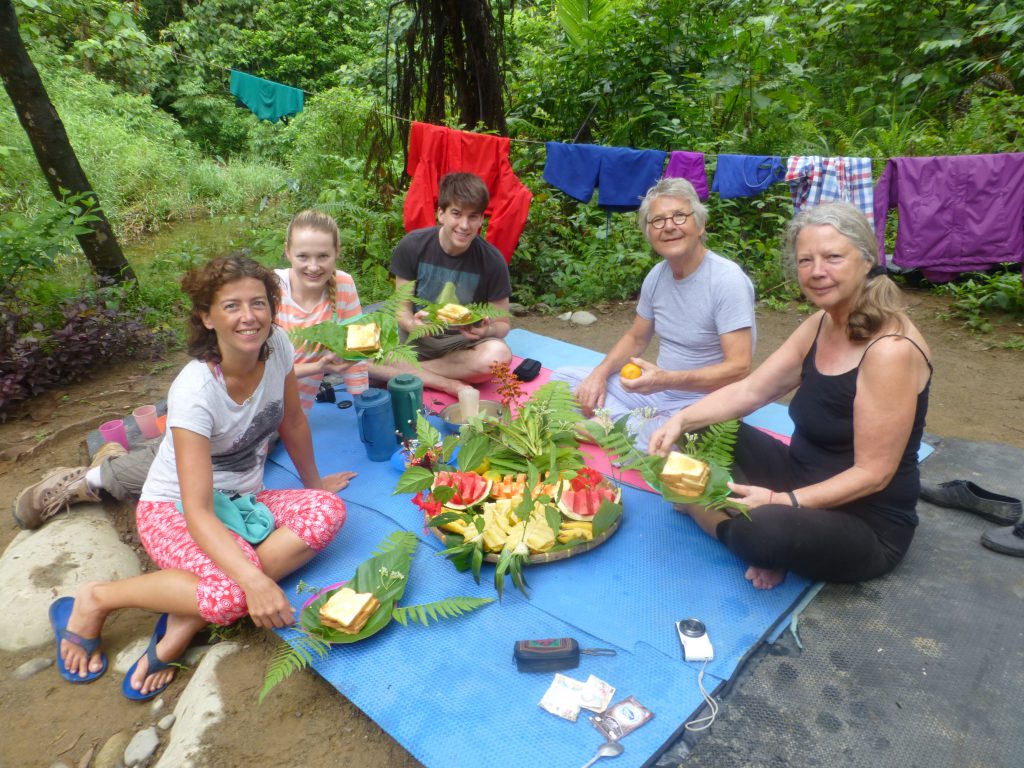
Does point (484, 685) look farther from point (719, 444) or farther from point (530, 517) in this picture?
point (719, 444)

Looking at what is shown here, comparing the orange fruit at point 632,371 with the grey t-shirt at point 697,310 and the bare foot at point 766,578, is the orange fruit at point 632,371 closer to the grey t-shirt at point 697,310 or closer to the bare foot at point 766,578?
the grey t-shirt at point 697,310

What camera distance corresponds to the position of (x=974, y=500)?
8.02ft

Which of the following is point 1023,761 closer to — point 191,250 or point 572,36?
point 572,36

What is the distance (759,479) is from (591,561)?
0.73 m

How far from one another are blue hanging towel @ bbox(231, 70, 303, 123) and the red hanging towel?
141 cm

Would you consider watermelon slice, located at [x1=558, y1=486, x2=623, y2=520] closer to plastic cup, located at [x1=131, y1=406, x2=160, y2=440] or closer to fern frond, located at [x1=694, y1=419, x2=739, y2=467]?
fern frond, located at [x1=694, y1=419, x2=739, y2=467]

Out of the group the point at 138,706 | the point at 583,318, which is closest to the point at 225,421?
the point at 138,706

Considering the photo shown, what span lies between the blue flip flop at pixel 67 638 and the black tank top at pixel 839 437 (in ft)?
8.38

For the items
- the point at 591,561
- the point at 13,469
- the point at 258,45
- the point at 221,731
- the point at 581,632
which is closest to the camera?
the point at 221,731

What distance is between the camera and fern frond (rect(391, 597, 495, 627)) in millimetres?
1954

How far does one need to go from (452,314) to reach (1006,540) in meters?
2.43

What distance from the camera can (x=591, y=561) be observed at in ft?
7.39

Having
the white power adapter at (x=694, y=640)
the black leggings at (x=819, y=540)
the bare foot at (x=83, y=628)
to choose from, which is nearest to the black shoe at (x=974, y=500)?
the black leggings at (x=819, y=540)

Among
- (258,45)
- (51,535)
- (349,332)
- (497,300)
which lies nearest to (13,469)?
(51,535)
